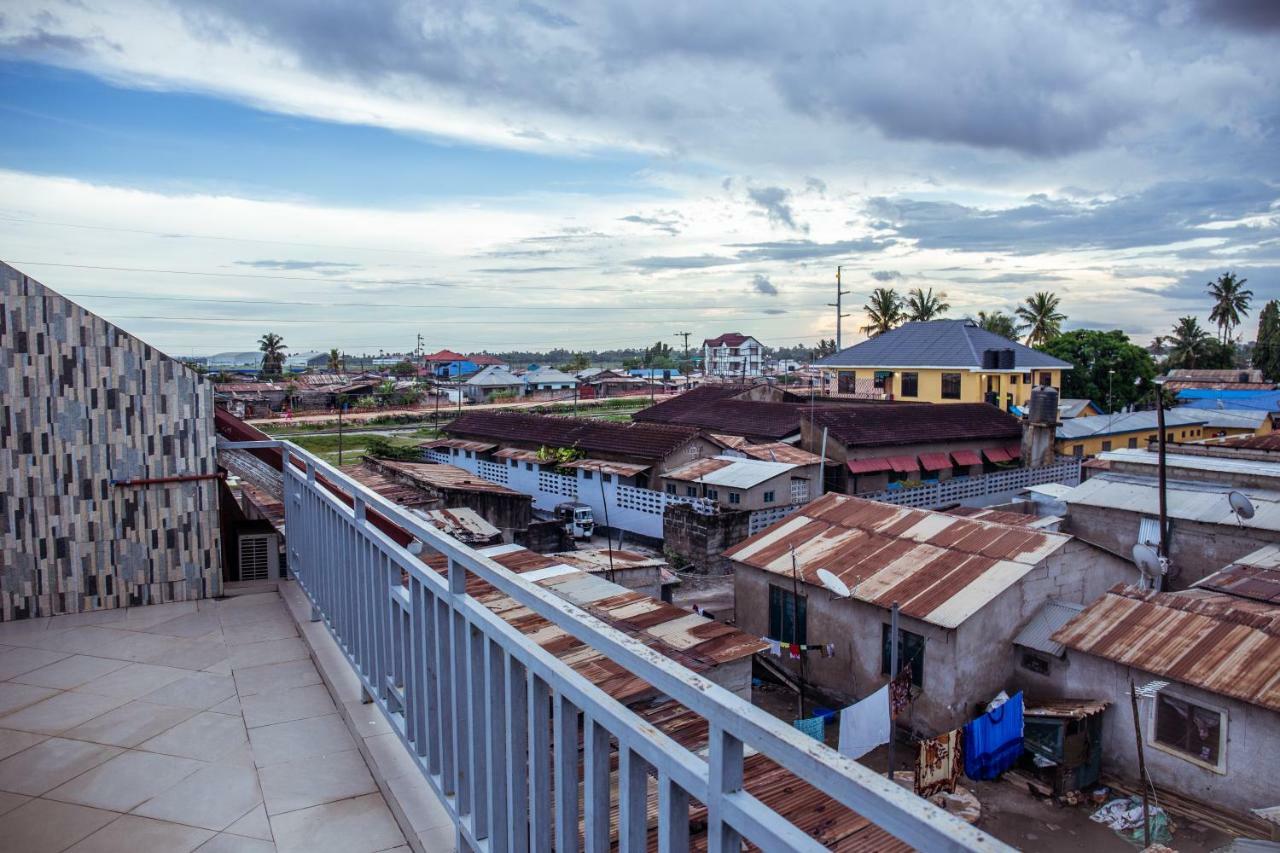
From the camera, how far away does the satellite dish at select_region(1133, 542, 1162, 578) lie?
13328 mm

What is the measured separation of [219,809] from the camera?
2.70m

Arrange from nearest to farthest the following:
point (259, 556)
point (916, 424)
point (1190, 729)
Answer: point (259, 556) → point (1190, 729) → point (916, 424)

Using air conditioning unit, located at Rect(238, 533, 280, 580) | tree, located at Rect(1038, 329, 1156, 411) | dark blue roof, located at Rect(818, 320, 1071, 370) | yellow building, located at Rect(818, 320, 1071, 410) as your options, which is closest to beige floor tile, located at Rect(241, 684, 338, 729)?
air conditioning unit, located at Rect(238, 533, 280, 580)

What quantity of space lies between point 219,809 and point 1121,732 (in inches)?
439

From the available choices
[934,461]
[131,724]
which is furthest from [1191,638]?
[934,461]

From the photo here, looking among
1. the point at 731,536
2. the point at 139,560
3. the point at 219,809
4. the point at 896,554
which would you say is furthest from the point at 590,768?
the point at 731,536

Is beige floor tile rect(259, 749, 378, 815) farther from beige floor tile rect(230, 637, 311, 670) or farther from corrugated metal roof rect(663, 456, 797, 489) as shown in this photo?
corrugated metal roof rect(663, 456, 797, 489)

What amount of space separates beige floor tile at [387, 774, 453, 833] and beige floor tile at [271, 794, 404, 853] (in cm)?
7

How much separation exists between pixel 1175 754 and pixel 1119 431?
2350cm

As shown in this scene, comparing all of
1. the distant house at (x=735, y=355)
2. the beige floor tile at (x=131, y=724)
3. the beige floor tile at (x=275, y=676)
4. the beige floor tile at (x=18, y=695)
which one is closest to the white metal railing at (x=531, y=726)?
the beige floor tile at (x=275, y=676)

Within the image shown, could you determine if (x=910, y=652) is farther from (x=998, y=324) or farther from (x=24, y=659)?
(x=998, y=324)

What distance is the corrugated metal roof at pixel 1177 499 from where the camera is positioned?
14.9m

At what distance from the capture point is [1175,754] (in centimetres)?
998

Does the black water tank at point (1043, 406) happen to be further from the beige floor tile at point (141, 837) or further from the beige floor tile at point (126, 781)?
the beige floor tile at point (141, 837)
